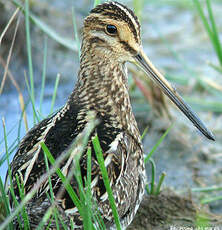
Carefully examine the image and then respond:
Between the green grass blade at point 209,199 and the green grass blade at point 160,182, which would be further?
the green grass blade at point 209,199

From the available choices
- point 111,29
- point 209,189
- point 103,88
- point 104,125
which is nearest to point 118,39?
point 111,29

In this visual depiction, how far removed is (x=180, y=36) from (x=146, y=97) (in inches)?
68.7

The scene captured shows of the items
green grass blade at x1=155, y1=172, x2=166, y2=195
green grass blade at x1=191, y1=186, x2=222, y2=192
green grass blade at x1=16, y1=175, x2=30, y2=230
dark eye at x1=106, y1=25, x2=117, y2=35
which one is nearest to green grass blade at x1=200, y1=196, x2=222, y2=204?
green grass blade at x1=191, y1=186, x2=222, y2=192

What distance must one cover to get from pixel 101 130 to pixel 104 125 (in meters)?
0.06

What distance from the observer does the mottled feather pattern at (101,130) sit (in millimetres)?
2600

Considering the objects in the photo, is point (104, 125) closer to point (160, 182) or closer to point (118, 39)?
point (118, 39)

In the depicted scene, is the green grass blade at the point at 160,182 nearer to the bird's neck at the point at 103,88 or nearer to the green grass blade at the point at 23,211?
the bird's neck at the point at 103,88

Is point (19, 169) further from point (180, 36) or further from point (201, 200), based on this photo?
point (180, 36)

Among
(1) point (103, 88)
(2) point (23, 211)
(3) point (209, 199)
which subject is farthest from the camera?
(3) point (209, 199)

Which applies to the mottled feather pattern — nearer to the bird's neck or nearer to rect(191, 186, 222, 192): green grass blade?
the bird's neck

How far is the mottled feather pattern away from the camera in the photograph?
2.60 metres

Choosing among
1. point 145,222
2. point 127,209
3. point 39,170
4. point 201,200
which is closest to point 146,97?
point 201,200

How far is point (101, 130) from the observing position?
9.33ft

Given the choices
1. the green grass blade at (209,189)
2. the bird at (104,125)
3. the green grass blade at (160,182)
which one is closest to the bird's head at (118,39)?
the bird at (104,125)
